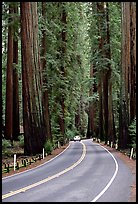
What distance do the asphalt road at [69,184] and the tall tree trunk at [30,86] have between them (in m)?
4.27

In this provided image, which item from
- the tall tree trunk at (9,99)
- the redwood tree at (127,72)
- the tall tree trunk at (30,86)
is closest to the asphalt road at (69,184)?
the tall tree trunk at (30,86)

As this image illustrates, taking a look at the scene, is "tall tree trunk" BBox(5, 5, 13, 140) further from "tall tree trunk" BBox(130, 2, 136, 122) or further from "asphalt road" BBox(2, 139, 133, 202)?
"asphalt road" BBox(2, 139, 133, 202)

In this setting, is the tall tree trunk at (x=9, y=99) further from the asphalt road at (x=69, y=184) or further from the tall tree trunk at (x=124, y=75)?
the asphalt road at (x=69, y=184)

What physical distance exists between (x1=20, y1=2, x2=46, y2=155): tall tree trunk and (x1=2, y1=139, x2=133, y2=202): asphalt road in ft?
14.0

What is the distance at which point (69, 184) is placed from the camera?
13.9m

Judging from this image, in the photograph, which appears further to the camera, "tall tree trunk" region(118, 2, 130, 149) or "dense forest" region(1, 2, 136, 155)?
"tall tree trunk" region(118, 2, 130, 149)

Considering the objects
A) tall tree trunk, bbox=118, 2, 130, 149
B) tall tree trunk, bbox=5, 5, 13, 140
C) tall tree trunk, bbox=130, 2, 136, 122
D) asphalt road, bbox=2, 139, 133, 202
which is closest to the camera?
asphalt road, bbox=2, 139, 133, 202

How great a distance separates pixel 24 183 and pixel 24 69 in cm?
1112

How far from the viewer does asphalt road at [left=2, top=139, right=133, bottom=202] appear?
1121 centimetres

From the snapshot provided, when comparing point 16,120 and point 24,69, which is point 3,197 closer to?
point 24,69

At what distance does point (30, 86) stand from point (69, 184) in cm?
1094

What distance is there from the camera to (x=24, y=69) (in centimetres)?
2398

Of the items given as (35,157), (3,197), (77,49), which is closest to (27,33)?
(35,157)

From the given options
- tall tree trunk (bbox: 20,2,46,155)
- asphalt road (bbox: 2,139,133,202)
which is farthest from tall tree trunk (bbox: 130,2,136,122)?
asphalt road (bbox: 2,139,133,202)
